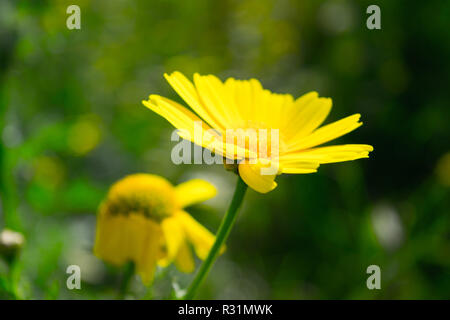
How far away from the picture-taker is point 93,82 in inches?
64.0

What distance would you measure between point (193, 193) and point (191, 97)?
263 millimetres

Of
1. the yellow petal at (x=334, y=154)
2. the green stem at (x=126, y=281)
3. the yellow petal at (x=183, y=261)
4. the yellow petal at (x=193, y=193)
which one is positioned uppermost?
the yellow petal at (x=193, y=193)

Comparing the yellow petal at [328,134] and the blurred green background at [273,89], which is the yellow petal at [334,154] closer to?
the yellow petal at [328,134]

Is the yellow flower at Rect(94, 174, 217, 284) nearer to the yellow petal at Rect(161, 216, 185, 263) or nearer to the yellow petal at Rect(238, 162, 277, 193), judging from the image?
the yellow petal at Rect(161, 216, 185, 263)

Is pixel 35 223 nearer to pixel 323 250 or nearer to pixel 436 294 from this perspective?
pixel 323 250

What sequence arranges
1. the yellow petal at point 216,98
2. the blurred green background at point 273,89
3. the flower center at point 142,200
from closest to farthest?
the yellow petal at point 216,98 < the flower center at point 142,200 < the blurred green background at point 273,89

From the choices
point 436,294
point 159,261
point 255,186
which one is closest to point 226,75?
point 436,294

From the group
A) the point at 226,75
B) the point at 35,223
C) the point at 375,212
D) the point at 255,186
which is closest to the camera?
the point at 255,186

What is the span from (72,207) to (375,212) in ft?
2.93

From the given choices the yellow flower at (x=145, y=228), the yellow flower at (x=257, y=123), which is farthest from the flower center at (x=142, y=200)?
the yellow flower at (x=257, y=123)

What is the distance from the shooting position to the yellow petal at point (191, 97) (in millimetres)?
654

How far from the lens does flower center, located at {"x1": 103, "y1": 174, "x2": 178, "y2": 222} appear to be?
82 cm

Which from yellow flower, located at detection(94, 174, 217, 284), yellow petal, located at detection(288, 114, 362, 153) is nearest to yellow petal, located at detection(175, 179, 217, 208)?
yellow flower, located at detection(94, 174, 217, 284)

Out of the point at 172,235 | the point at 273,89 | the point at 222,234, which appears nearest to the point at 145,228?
the point at 172,235
